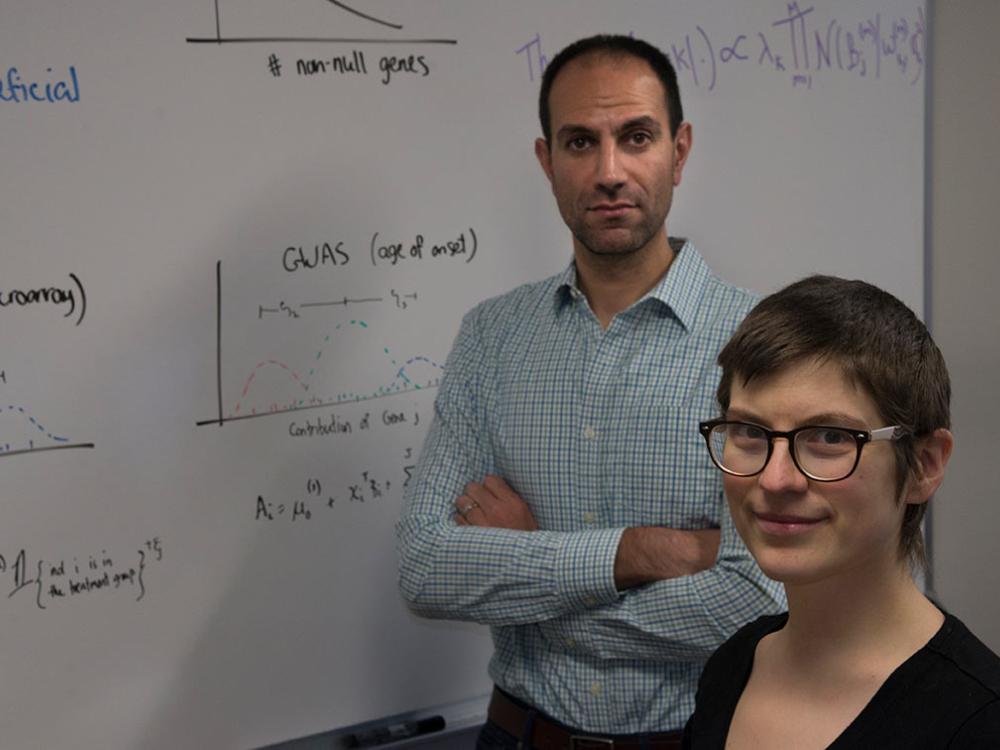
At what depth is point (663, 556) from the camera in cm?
181

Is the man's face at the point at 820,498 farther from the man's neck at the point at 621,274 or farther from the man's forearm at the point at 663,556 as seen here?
the man's neck at the point at 621,274

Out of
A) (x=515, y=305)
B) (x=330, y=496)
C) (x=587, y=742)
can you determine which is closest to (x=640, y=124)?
(x=515, y=305)

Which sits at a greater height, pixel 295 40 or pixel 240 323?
pixel 295 40

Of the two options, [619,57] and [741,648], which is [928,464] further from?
[619,57]

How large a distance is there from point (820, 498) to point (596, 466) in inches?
33.9

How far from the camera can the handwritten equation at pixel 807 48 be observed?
8.58 feet

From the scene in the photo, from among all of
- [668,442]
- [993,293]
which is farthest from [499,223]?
[993,293]

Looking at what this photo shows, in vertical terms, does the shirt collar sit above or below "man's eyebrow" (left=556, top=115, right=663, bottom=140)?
below

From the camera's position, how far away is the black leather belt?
1.85 meters

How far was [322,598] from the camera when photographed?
2256 mm

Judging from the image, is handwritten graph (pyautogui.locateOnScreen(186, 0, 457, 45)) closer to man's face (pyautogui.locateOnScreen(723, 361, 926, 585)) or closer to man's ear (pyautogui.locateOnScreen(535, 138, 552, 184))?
man's ear (pyautogui.locateOnScreen(535, 138, 552, 184))

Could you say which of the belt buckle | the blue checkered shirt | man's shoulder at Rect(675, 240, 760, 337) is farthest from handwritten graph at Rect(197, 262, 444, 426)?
the belt buckle

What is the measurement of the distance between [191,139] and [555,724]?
115 centimetres

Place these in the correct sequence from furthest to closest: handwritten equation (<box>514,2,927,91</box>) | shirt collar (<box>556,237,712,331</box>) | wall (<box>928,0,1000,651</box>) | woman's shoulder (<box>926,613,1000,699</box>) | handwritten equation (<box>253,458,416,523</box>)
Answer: wall (<box>928,0,1000,651</box>) → handwritten equation (<box>514,2,927,91</box>) → handwritten equation (<box>253,458,416,523</box>) → shirt collar (<box>556,237,712,331</box>) → woman's shoulder (<box>926,613,1000,699</box>)
